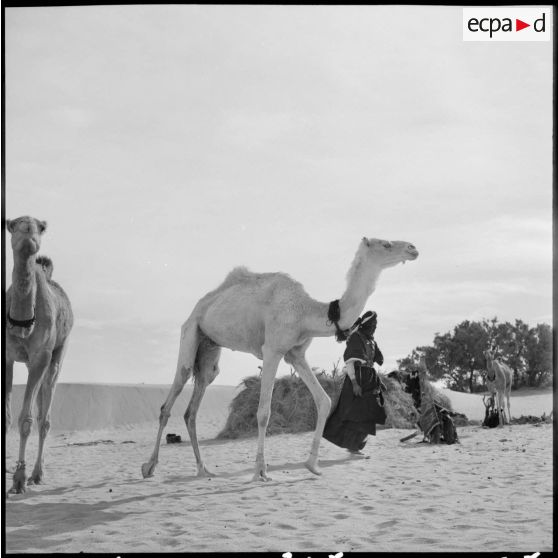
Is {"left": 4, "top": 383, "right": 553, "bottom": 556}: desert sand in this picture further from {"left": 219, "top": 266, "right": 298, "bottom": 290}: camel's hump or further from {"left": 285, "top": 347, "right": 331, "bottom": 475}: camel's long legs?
{"left": 219, "top": 266, "right": 298, "bottom": 290}: camel's hump

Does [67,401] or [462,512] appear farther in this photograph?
[67,401]

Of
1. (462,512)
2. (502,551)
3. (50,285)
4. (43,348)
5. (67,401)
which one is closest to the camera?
(502,551)

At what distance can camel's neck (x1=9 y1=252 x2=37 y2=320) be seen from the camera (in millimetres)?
5848

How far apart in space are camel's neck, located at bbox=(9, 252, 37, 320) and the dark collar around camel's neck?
8.36 feet

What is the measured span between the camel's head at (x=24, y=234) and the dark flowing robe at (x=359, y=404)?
3418mm

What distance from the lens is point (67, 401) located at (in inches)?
919

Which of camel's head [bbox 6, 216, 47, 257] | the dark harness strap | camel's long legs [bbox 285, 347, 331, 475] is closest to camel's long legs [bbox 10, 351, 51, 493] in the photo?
the dark harness strap

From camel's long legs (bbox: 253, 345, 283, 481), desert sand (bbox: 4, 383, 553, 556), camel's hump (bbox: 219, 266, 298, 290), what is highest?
camel's hump (bbox: 219, 266, 298, 290)

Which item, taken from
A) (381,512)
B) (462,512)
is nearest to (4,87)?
(381,512)

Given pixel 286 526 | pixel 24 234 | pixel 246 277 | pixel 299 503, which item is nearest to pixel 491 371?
pixel 246 277

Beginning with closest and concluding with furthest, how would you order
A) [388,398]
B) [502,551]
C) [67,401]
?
[502,551] < [388,398] < [67,401]

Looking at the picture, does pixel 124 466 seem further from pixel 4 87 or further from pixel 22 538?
pixel 4 87

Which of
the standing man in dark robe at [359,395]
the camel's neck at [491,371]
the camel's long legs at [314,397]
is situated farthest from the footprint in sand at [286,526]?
the camel's neck at [491,371]

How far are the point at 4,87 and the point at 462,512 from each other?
444 centimetres
